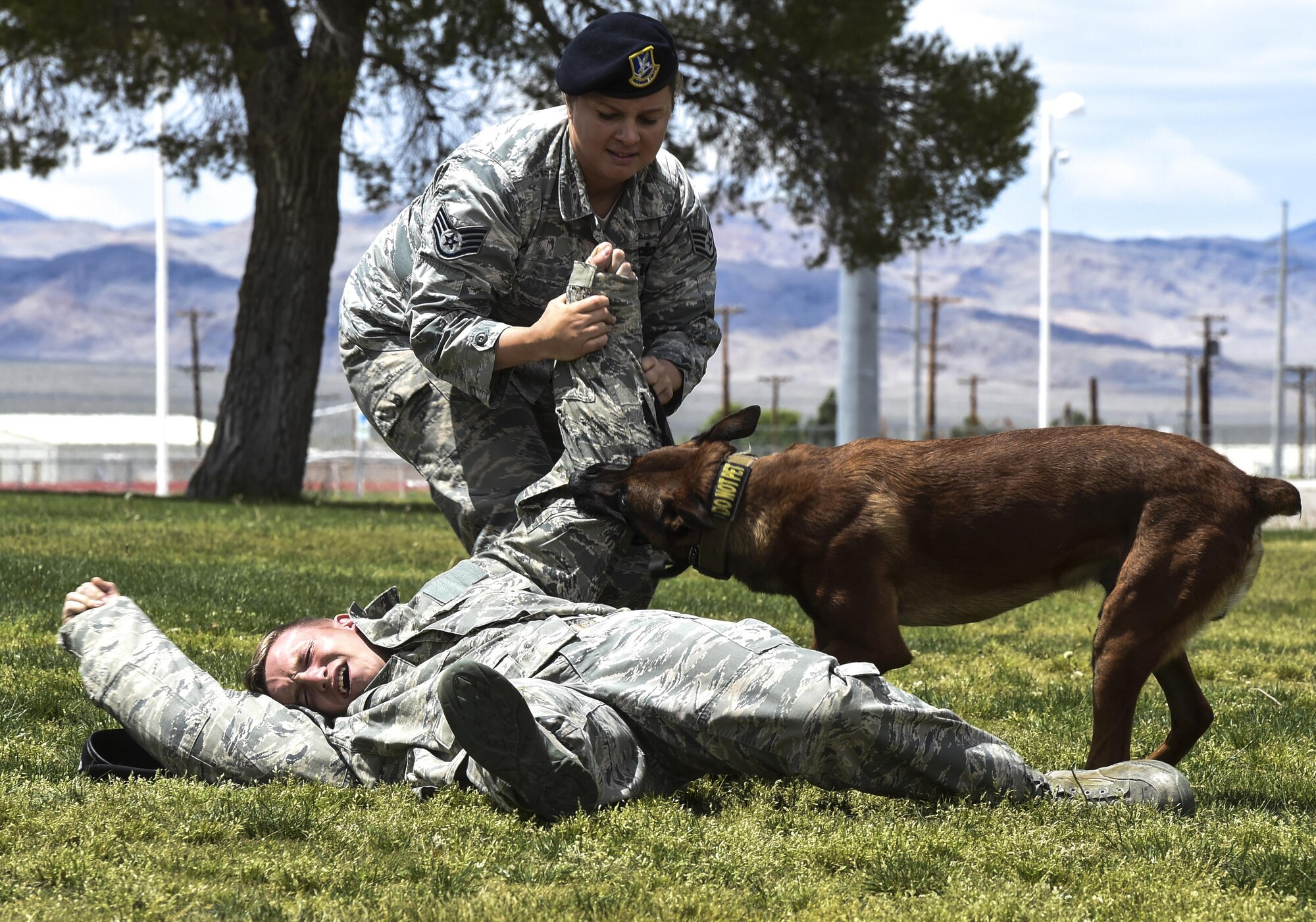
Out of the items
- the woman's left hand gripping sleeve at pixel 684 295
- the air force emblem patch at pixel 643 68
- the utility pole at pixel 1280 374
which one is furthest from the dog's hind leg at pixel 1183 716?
the utility pole at pixel 1280 374

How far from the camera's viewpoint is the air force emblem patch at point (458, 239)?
14.1 feet

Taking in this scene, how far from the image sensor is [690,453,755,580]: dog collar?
169 inches

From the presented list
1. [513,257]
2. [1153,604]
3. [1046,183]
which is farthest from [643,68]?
[1046,183]

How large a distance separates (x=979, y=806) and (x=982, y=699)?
1948mm

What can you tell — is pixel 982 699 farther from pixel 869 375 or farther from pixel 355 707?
pixel 869 375

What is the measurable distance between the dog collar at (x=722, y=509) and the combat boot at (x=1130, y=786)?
1.21 m

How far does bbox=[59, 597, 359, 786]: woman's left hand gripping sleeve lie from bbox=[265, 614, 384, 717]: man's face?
4.5 inches

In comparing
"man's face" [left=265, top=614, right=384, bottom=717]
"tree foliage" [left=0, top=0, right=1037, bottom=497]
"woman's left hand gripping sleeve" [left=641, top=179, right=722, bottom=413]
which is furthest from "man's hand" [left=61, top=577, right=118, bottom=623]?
"tree foliage" [left=0, top=0, right=1037, bottom=497]

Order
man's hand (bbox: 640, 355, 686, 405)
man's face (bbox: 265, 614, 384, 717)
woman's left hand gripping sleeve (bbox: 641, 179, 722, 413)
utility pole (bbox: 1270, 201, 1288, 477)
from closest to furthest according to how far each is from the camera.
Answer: man's face (bbox: 265, 614, 384, 717)
man's hand (bbox: 640, 355, 686, 405)
woman's left hand gripping sleeve (bbox: 641, 179, 722, 413)
utility pole (bbox: 1270, 201, 1288, 477)

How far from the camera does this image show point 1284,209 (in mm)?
73312

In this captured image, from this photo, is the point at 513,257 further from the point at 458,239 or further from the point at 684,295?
the point at 684,295

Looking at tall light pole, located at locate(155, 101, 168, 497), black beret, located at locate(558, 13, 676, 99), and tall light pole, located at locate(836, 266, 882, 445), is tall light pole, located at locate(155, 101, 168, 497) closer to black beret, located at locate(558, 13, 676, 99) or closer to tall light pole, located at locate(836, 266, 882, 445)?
tall light pole, located at locate(836, 266, 882, 445)

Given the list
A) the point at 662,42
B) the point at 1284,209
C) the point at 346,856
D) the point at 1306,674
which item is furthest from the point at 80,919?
the point at 1284,209

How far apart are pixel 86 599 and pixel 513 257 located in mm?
1680
